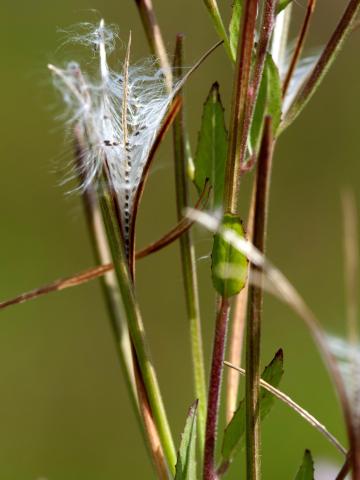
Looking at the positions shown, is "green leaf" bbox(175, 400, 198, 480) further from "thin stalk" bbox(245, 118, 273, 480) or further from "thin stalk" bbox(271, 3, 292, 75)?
"thin stalk" bbox(271, 3, 292, 75)

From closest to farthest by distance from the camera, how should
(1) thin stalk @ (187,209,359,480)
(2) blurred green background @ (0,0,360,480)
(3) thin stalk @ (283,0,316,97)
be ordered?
(1) thin stalk @ (187,209,359,480) < (3) thin stalk @ (283,0,316,97) < (2) blurred green background @ (0,0,360,480)

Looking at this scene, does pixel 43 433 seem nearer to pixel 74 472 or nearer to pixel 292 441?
pixel 74 472

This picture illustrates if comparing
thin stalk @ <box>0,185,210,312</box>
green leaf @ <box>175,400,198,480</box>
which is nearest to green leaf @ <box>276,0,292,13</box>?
thin stalk @ <box>0,185,210,312</box>

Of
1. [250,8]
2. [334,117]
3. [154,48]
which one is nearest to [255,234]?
[250,8]

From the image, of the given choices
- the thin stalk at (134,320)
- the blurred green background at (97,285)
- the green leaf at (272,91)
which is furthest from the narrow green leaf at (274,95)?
the blurred green background at (97,285)

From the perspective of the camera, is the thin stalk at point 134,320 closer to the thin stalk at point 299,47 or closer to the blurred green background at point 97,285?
the thin stalk at point 299,47

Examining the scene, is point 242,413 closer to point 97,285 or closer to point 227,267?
point 227,267

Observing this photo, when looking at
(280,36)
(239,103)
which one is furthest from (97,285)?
(239,103)
